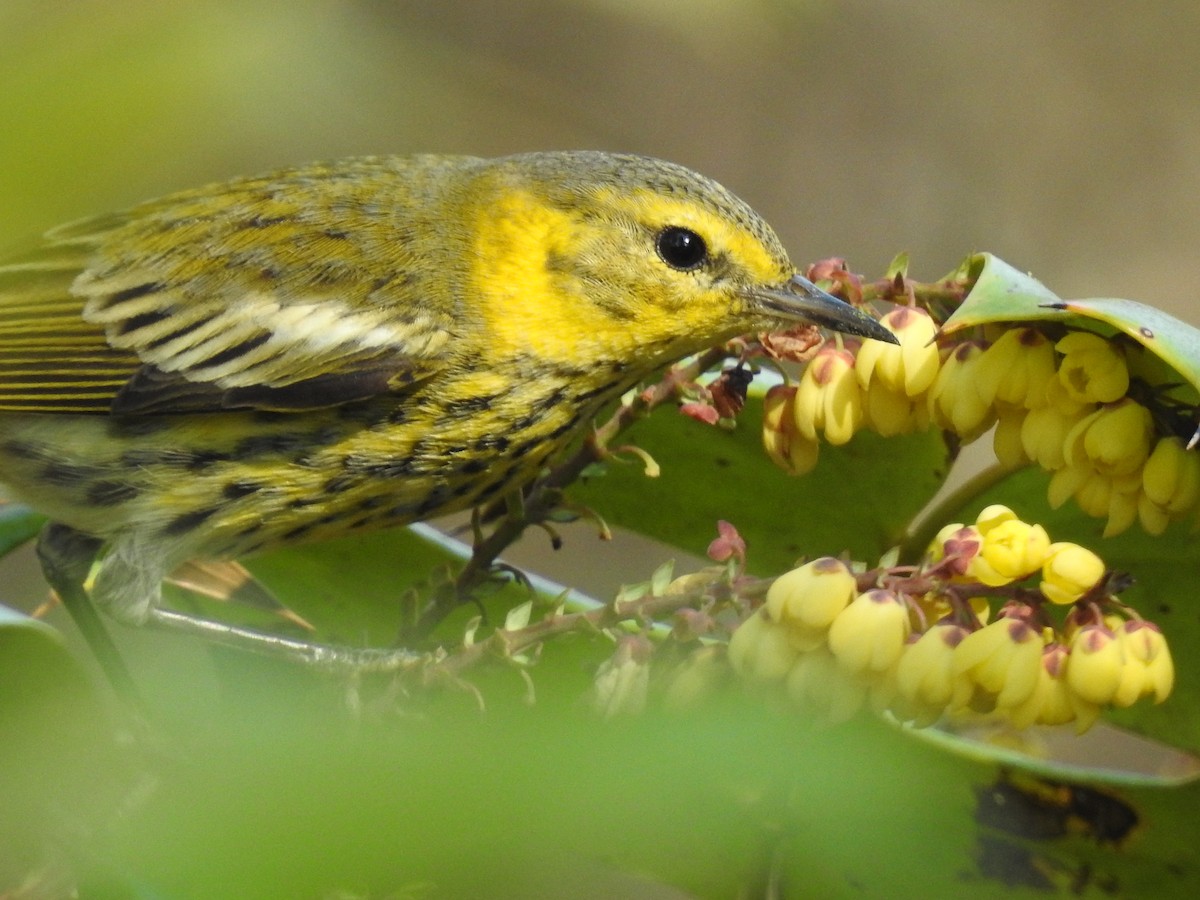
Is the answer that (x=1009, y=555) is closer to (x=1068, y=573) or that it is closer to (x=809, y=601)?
(x=1068, y=573)

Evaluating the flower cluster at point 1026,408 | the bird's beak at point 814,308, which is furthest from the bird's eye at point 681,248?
the flower cluster at point 1026,408

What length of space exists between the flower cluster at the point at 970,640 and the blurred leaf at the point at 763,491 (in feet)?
1.51

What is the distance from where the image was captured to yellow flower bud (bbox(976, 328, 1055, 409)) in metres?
1.49

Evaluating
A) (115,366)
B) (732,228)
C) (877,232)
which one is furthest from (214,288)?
(877,232)

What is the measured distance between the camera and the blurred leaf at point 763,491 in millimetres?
1797

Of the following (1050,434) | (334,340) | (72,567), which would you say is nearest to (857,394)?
(1050,434)

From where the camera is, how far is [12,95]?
0.54 metres

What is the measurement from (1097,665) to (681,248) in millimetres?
1345

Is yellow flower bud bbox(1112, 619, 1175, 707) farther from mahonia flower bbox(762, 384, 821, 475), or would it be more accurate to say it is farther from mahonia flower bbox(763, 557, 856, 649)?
mahonia flower bbox(762, 384, 821, 475)

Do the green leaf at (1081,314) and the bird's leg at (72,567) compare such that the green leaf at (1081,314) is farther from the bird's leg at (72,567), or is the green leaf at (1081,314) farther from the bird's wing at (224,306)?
the bird's leg at (72,567)

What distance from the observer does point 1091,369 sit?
1416mm

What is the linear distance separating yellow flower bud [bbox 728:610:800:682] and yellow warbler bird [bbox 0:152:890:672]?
103 cm

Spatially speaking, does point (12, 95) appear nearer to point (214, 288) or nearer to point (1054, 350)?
point (1054, 350)

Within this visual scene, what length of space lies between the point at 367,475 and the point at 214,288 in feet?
1.70
